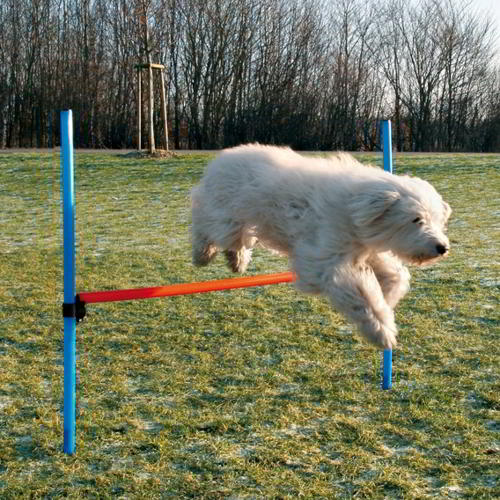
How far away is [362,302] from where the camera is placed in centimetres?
285

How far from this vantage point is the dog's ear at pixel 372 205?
2.91 m

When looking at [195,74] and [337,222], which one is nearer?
[337,222]

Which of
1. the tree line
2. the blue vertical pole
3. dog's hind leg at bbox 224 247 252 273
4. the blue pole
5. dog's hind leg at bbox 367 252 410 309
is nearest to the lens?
dog's hind leg at bbox 367 252 410 309

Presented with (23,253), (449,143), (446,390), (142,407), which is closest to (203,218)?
(142,407)

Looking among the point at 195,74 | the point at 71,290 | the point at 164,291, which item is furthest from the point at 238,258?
the point at 195,74

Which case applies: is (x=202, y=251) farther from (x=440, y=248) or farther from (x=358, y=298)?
(x=440, y=248)

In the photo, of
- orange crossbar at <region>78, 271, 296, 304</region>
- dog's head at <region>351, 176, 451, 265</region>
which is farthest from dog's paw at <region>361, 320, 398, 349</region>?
orange crossbar at <region>78, 271, 296, 304</region>

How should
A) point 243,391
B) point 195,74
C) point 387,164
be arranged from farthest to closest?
point 195,74 < point 243,391 < point 387,164

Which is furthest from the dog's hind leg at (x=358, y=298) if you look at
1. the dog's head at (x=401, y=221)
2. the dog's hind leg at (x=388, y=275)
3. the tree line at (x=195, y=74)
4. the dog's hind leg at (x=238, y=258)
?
the tree line at (x=195, y=74)

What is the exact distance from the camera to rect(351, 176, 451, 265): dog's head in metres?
2.86

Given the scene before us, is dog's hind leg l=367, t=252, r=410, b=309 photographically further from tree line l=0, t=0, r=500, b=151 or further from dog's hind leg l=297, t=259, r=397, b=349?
tree line l=0, t=0, r=500, b=151

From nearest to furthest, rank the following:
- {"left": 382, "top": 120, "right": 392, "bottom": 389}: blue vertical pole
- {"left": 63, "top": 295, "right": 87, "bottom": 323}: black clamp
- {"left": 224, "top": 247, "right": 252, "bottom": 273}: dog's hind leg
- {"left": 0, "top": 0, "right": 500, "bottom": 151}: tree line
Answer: {"left": 63, "top": 295, "right": 87, "bottom": 323}: black clamp → {"left": 224, "top": 247, "right": 252, "bottom": 273}: dog's hind leg → {"left": 382, "top": 120, "right": 392, "bottom": 389}: blue vertical pole → {"left": 0, "top": 0, "right": 500, "bottom": 151}: tree line

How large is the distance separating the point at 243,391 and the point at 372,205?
230 cm

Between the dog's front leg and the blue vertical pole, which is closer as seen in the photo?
the dog's front leg
